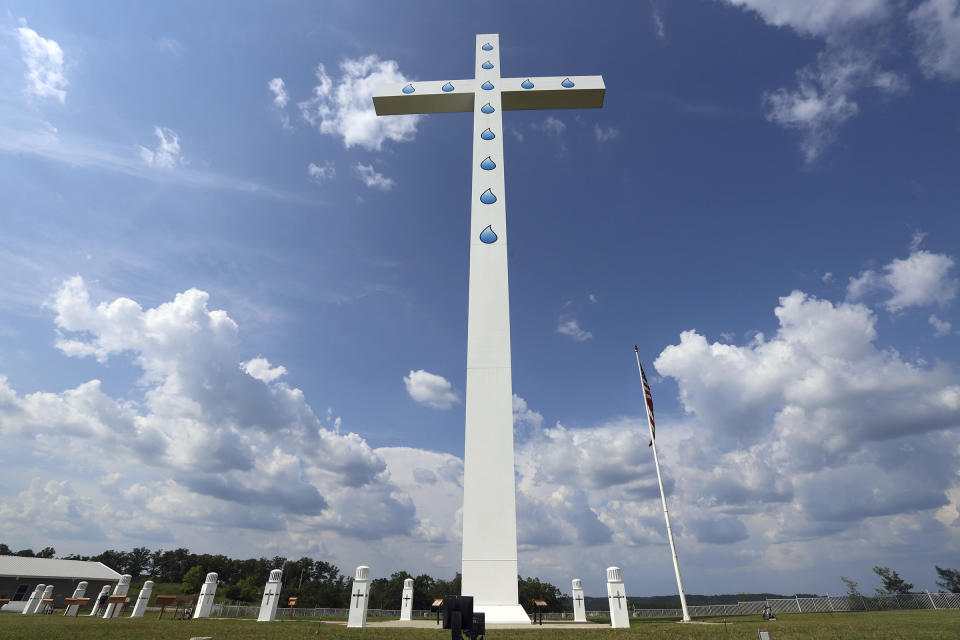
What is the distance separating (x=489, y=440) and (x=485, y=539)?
2567 mm

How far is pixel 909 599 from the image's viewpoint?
71.8ft

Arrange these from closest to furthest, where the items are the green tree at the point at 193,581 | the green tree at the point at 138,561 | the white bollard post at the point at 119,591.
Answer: the white bollard post at the point at 119,591, the green tree at the point at 193,581, the green tree at the point at 138,561

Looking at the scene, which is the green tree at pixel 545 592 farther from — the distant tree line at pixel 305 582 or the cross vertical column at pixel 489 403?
the cross vertical column at pixel 489 403

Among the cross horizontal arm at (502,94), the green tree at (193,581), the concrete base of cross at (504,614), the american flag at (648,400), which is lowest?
the concrete base of cross at (504,614)

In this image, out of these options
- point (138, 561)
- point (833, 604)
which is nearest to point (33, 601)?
point (833, 604)

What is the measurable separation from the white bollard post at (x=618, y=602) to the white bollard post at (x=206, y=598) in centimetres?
1359

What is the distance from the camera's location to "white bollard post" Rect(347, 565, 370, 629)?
36.5ft

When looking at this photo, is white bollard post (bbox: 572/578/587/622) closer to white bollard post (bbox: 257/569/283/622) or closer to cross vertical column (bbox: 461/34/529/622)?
cross vertical column (bbox: 461/34/529/622)

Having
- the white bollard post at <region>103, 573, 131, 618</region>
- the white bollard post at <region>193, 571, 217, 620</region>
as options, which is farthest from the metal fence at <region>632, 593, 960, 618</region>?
the white bollard post at <region>103, 573, 131, 618</region>

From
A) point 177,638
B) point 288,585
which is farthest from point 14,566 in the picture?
point 177,638

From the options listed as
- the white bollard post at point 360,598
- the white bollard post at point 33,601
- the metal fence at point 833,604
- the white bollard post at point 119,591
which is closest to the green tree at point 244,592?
the metal fence at point 833,604

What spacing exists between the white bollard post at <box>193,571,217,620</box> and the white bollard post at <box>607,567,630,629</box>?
1359cm

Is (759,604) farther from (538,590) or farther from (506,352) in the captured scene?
(506,352)

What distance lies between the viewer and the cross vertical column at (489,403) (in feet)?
38.1
